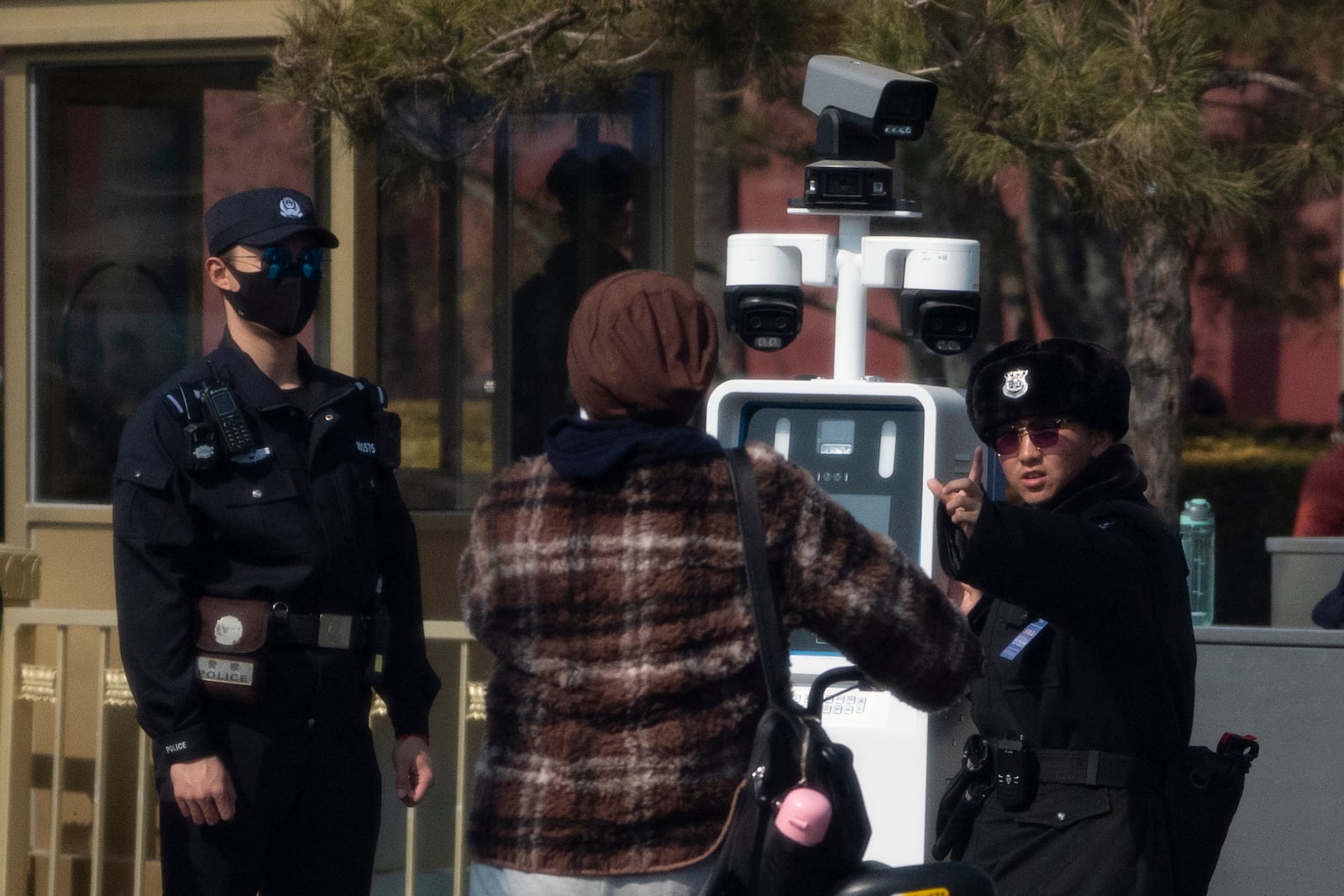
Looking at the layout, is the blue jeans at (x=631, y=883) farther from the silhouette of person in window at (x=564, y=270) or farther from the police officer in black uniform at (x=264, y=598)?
the silhouette of person in window at (x=564, y=270)

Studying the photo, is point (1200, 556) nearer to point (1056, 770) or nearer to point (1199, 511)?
point (1199, 511)

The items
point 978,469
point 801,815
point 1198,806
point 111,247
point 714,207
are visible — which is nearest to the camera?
point 801,815

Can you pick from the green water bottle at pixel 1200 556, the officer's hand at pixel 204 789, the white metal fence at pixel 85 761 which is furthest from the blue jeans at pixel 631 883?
the green water bottle at pixel 1200 556

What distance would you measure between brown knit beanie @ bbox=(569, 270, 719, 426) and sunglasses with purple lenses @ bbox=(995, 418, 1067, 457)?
3.08 feet

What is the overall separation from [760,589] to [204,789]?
48.6 inches

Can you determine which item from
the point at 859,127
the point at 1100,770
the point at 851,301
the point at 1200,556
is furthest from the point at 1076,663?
the point at 1200,556

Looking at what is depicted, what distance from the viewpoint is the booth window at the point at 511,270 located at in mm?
5836

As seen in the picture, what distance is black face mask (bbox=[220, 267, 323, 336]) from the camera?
3350 mm

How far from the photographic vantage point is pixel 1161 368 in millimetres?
7453

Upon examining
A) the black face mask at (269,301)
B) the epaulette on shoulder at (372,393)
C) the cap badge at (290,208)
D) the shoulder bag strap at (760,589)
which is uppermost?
the cap badge at (290,208)

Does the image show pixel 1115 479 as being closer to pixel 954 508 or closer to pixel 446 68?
pixel 954 508

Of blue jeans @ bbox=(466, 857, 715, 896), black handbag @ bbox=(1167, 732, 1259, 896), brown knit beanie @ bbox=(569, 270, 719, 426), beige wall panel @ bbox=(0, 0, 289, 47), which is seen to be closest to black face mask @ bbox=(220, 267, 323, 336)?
brown knit beanie @ bbox=(569, 270, 719, 426)

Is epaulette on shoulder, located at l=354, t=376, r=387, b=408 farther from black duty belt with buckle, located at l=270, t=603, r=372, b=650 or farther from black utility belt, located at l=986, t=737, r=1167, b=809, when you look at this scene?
black utility belt, located at l=986, t=737, r=1167, b=809

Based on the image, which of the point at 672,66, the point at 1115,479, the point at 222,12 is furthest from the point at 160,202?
the point at 1115,479
